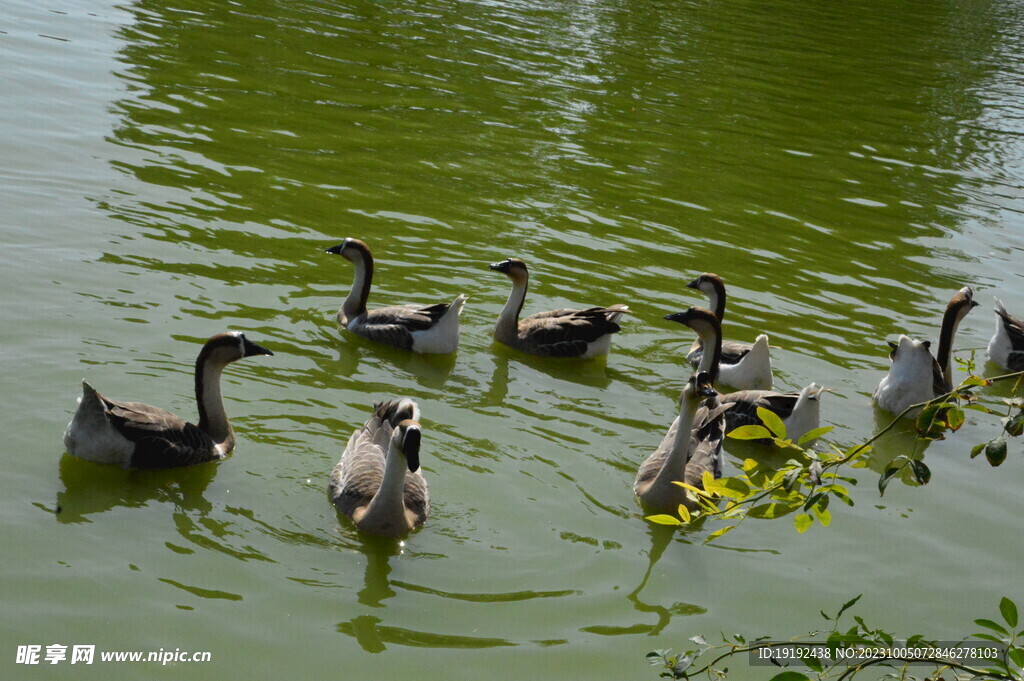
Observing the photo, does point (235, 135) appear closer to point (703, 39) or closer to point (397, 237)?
point (397, 237)

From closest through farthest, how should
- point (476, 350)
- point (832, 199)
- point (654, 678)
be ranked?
point (654, 678) < point (476, 350) < point (832, 199)

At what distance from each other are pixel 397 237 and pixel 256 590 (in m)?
8.01

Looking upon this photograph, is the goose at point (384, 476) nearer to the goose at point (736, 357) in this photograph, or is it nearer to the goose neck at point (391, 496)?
the goose neck at point (391, 496)

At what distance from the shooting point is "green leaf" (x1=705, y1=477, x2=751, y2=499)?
411cm

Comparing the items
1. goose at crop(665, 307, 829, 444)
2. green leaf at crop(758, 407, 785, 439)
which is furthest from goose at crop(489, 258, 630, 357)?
green leaf at crop(758, 407, 785, 439)

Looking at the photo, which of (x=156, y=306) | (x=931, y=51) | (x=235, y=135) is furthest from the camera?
(x=931, y=51)

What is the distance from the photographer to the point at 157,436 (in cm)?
924

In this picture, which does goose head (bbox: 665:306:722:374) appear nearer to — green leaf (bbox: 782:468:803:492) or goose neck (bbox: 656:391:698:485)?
goose neck (bbox: 656:391:698:485)

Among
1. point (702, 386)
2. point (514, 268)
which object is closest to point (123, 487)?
point (702, 386)

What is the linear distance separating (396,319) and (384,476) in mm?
4031

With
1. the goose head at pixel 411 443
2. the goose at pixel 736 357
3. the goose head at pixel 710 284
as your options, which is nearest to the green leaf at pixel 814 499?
the goose head at pixel 411 443

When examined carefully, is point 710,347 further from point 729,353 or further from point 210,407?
point 210,407

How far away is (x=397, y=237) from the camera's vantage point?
49.9ft

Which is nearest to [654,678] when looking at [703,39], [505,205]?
[505,205]
